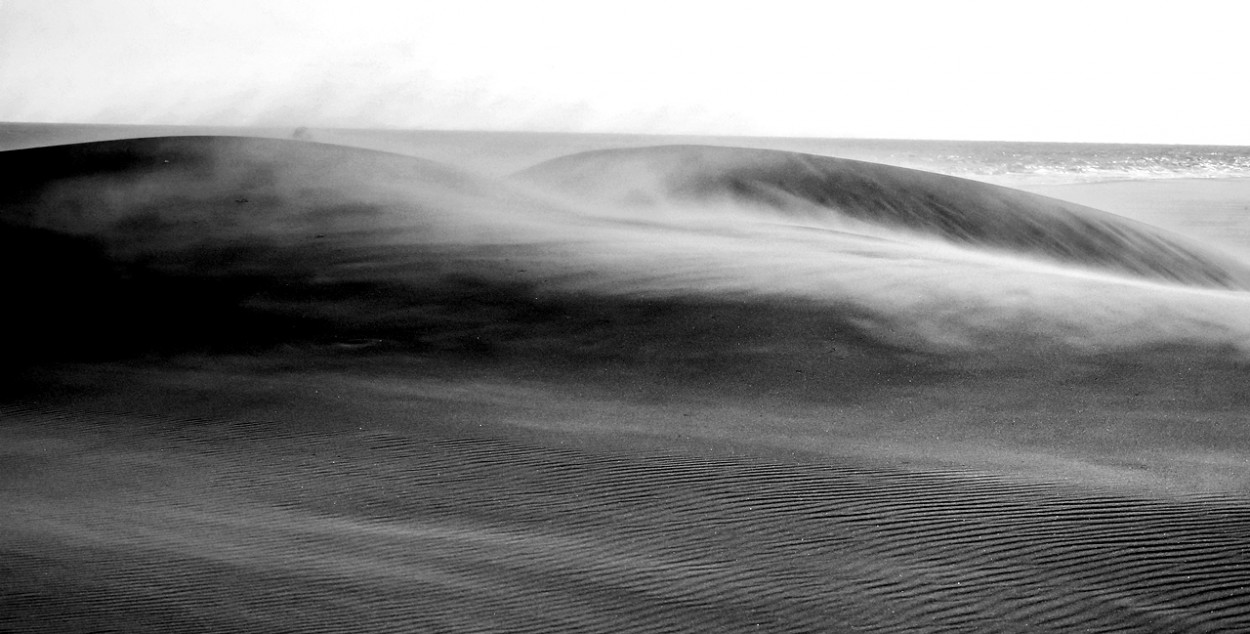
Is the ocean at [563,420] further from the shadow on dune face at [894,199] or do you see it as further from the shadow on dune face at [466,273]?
the shadow on dune face at [894,199]

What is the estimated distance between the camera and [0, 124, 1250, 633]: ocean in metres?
2.86

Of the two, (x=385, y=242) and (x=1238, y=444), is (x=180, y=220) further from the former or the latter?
(x=1238, y=444)

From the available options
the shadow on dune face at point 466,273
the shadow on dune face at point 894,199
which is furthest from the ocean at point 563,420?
the shadow on dune face at point 894,199

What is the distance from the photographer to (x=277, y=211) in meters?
8.44

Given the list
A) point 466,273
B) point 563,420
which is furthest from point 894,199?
point 563,420

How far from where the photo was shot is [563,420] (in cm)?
445

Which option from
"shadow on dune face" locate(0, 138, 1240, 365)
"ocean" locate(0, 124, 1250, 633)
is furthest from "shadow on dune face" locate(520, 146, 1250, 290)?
"ocean" locate(0, 124, 1250, 633)

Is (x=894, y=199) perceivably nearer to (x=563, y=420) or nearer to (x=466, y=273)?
(x=466, y=273)

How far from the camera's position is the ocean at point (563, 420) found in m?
2.86

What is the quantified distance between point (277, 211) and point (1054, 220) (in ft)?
28.3

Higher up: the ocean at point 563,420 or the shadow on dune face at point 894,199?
the shadow on dune face at point 894,199

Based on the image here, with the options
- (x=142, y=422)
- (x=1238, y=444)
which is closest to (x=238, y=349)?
(x=142, y=422)

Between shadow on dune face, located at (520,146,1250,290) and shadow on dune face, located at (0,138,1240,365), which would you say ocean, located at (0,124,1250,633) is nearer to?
shadow on dune face, located at (0,138,1240,365)

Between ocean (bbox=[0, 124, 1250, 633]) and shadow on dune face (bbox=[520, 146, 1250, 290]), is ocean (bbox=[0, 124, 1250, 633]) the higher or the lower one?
the lower one
